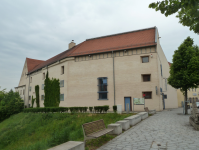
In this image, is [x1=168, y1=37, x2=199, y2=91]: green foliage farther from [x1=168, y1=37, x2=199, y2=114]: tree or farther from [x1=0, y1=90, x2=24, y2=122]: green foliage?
[x1=0, y1=90, x2=24, y2=122]: green foliage

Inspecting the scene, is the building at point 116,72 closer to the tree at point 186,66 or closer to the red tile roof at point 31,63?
the tree at point 186,66

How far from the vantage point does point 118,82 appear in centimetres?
2400

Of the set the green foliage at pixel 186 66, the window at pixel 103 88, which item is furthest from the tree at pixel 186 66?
the window at pixel 103 88

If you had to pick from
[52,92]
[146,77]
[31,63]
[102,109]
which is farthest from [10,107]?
[146,77]

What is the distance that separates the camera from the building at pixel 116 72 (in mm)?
22234

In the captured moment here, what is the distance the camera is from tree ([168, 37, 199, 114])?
51.7 feet

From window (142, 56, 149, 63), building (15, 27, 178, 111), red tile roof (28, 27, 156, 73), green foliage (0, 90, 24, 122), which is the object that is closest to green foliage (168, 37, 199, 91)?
building (15, 27, 178, 111)

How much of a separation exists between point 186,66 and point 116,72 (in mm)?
10044

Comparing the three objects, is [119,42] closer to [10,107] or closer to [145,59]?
[145,59]

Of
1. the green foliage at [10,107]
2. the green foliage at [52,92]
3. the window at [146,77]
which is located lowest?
the green foliage at [10,107]

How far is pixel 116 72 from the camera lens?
24344mm

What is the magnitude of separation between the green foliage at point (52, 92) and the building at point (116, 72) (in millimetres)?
894

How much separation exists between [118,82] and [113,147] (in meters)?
18.6

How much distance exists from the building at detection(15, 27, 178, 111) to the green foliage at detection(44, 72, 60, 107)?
894 mm
